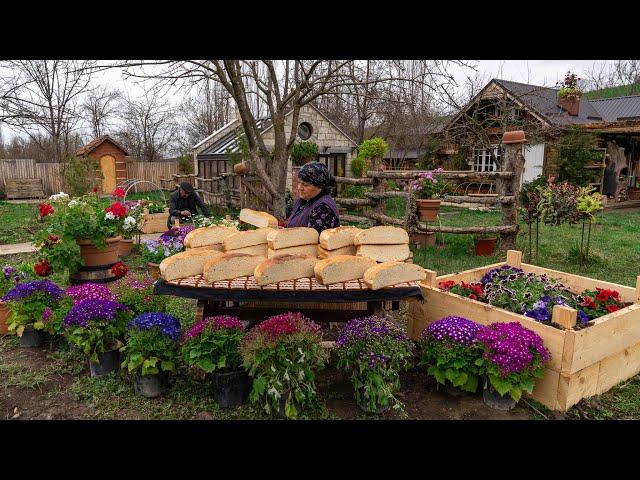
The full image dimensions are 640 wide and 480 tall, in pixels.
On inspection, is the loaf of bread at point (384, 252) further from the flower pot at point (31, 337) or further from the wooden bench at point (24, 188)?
the wooden bench at point (24, 188)

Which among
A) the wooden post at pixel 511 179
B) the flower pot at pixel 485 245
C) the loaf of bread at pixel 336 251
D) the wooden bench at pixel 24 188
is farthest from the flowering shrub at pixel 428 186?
the wooden bench at pixel 24 188

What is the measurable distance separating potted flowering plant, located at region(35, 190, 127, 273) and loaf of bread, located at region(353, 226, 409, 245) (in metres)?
3.95

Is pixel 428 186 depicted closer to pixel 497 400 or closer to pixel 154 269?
pixel 154 269

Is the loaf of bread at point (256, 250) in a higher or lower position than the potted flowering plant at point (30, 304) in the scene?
higher

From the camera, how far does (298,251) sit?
380cm

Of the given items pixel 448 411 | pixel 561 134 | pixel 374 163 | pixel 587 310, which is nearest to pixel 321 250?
pixel 448 411

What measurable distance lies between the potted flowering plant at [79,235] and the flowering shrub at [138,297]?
5.41ft

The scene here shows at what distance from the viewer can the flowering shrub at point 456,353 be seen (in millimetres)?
3570

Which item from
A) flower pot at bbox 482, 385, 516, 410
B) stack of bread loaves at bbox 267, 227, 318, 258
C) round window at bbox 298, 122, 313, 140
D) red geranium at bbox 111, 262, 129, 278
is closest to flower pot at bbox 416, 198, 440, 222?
stack of bread loaves at bbox 267, 227, 318, 258

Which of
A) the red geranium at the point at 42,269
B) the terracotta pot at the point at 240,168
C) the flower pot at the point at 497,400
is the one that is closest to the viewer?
the flower pot at the point at 497,400

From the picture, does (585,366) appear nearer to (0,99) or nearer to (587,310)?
(587,310)

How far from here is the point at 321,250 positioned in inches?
149

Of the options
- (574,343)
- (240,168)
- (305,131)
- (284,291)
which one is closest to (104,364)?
(284,291)
